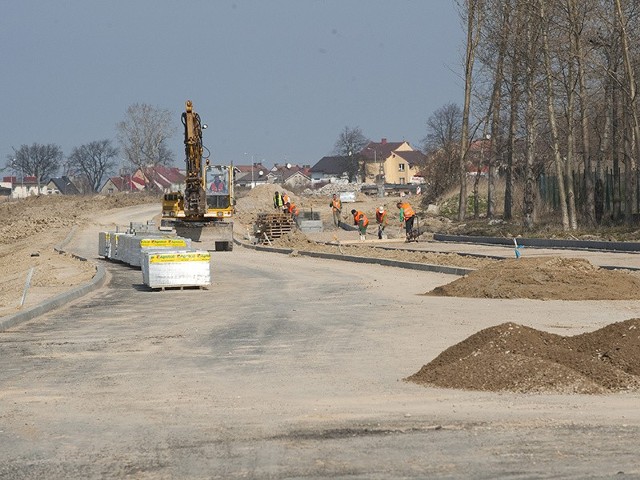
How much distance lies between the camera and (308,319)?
1812 cm

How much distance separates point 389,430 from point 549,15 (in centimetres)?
3702

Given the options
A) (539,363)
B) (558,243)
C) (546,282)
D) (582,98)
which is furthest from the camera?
(582,98)

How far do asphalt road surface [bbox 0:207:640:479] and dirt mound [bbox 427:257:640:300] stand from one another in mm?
1044

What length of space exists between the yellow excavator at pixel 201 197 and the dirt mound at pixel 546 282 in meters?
27.3

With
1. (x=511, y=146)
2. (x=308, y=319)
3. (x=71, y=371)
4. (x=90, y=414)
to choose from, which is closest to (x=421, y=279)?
(x=308, y=319)

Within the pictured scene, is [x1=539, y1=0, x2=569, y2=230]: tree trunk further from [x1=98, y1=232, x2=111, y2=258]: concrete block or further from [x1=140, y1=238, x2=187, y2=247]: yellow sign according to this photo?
[x1=98, y1=232, x2=111, y2=258]: concrete block

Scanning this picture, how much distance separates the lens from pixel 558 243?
126ft

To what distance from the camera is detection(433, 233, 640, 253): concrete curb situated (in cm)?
3447

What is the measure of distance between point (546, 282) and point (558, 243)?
57.7 ft

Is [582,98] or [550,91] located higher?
[550,91]

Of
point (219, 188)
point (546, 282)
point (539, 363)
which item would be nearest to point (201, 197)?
point (219, 188)

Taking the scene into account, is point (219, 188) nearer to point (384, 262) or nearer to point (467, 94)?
point (467, 94)

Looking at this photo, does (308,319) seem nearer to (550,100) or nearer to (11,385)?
(11,385)

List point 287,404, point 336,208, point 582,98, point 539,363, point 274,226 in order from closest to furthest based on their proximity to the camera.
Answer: point 287,404 < point 539,363 < point 582,98 < point 274,226 < point 336,208
